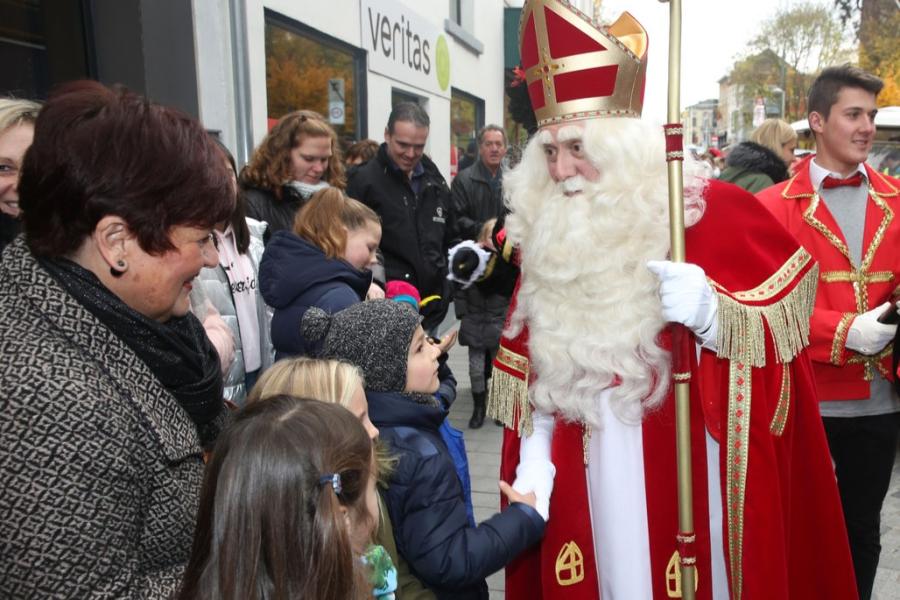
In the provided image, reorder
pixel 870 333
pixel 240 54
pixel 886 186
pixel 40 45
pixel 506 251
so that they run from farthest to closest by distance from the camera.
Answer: pixel 240 54 < pixel 40 45 < pixel 506 251 < pixel 886 186 < pixel 870 333

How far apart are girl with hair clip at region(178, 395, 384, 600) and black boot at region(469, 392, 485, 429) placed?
416 cm

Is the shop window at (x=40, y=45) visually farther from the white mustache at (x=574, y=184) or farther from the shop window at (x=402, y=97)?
the shop window at (x=402, y=97)

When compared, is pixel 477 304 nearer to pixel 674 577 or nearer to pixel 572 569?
pixel 572 569

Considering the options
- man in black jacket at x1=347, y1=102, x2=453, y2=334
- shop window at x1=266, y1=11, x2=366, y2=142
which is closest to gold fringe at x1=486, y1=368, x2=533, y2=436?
man in black jacket at x1=347, y1=102, x2=453, y2=334

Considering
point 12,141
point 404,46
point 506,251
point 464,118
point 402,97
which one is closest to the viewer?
point 12,141


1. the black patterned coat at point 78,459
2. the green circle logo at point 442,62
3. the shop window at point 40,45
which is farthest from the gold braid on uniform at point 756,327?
the green circle logo at point 442,62

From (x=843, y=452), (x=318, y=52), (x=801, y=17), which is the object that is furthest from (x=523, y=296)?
(x=801, y=17)

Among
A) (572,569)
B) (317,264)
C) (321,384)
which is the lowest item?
(572,569)

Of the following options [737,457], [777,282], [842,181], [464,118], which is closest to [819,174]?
[842,181]

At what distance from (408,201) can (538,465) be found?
2949 millimetres

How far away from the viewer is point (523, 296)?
94.3 inches

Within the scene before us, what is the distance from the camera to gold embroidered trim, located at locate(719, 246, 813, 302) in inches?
82.0

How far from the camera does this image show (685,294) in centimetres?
192

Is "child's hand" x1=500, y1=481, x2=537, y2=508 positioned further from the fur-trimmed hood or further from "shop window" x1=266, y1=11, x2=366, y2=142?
"shop window" x1=266, y1=11, x2=366, y2=142
